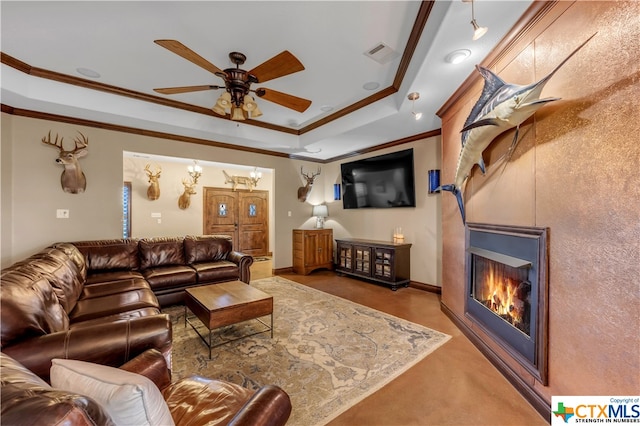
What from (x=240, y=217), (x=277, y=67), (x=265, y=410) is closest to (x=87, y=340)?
(x=265, y=410)

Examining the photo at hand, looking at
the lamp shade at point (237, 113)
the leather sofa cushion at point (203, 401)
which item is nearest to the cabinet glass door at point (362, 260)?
the lamp shade at point (237, 113)

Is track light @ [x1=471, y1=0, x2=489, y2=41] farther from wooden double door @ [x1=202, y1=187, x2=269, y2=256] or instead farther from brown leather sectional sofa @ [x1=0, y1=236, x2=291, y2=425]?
wooden double door @ [x1=202, y1=187, x2=269, y2=256]

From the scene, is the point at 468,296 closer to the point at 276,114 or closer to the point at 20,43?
the point at 276,114

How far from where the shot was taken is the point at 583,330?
4.66 ft

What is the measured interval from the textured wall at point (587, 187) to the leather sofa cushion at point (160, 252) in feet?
14.1

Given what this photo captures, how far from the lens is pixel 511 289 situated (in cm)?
204

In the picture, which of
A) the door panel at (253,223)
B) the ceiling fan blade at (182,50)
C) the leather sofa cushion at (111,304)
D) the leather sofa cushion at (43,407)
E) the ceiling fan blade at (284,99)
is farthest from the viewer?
the door panel at (253,223)

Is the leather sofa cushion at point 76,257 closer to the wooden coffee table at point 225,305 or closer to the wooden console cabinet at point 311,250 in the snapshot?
the wooden coffee table at point 225,305

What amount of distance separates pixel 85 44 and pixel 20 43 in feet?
1.98

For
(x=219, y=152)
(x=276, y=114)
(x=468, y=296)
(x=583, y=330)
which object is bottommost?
(x=468, y=296)

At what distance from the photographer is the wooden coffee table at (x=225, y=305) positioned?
2324mm

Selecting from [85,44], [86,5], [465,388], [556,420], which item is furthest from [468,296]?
[85,44]

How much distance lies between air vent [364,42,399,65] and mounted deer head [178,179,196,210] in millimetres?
5177

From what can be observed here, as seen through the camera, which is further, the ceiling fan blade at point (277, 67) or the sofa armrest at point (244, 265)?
the sofa armrest at point (244, 265)
